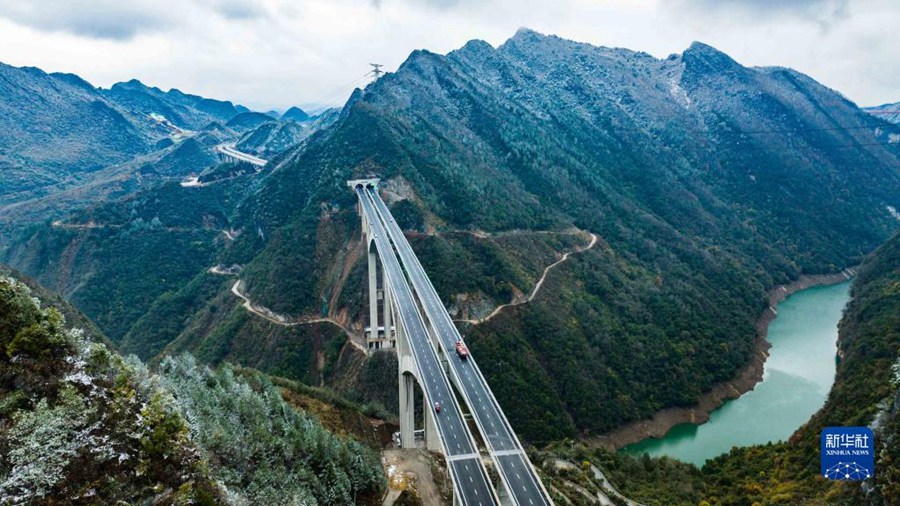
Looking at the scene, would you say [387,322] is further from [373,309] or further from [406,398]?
[406,398]

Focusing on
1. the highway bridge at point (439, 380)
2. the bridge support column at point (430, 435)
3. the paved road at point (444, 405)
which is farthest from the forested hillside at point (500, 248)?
the bridge support column at point (430, 435)

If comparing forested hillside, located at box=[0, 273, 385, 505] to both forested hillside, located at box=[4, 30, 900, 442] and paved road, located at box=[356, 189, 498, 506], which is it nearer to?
paved road, located at box=[356, 189, 498, 506]

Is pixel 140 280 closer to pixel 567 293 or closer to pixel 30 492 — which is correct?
pixel 567 293

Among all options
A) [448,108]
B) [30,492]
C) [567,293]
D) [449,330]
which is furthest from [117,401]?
[448,108]

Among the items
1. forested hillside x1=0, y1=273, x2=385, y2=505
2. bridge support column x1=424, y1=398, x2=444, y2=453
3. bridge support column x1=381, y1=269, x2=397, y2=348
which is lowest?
bridge support column x1=424, y1=398, x2=444, y2=453

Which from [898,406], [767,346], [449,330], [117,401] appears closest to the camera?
[117,401]

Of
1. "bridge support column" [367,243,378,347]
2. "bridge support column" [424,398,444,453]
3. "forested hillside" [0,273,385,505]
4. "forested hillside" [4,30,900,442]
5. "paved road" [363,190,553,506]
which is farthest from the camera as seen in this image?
"forested hillside" [4,30,900,442]

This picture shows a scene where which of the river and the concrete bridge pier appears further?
the concrete bridge pier

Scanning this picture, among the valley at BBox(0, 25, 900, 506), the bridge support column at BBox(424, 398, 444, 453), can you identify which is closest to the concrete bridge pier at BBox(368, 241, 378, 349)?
the valley at BBox(0, 25, 900, 506)
